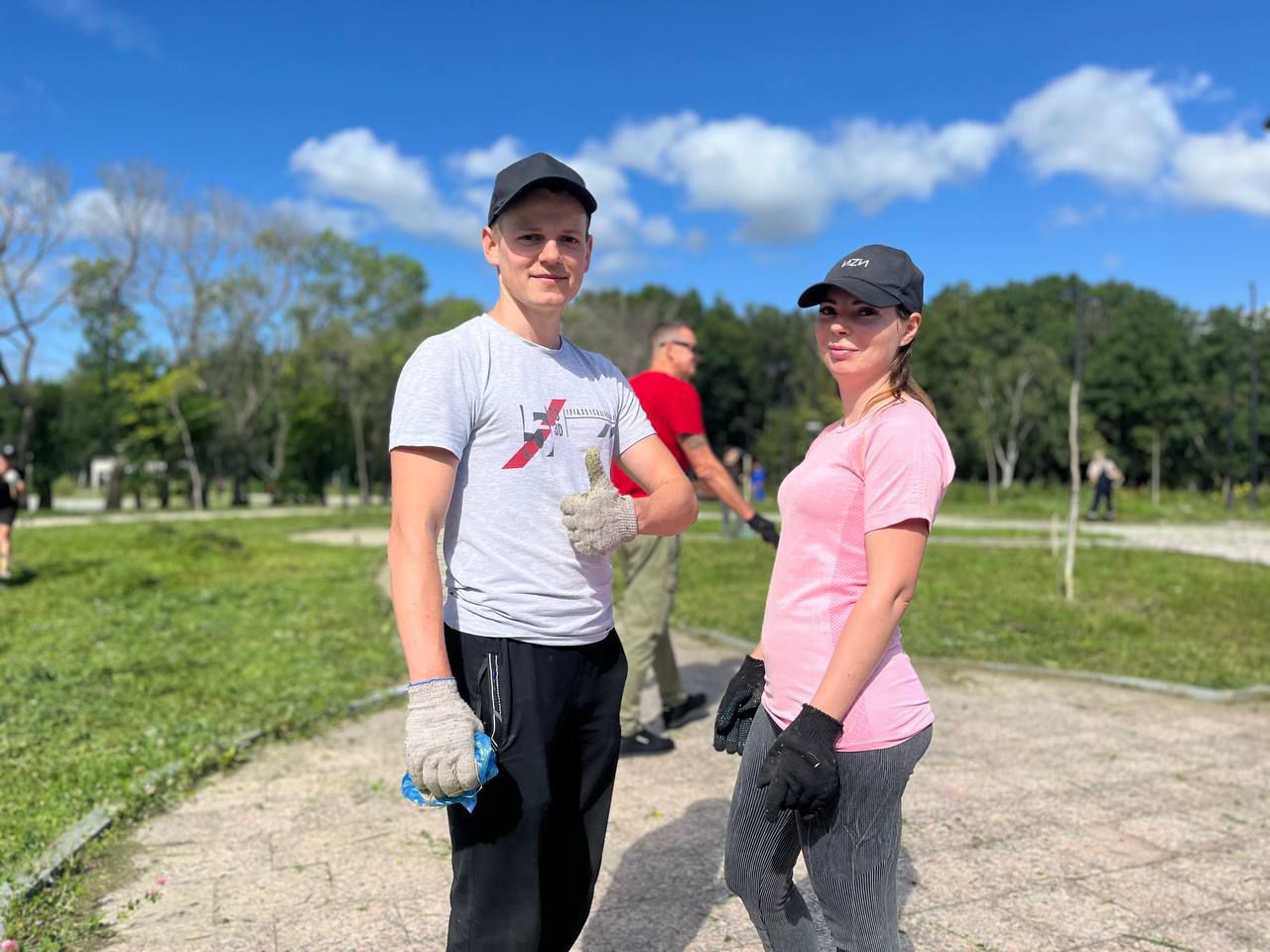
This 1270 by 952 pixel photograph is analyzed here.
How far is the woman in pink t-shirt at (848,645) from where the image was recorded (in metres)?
1.86

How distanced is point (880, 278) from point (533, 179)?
29.6 inches

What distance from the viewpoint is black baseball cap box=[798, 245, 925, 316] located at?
1977 millimetres

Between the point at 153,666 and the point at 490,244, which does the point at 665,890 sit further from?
the point at 153,666

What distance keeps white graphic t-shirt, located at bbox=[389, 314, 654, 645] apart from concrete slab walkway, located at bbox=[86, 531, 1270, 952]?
0.60 meters

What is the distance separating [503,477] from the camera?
6.35 feet

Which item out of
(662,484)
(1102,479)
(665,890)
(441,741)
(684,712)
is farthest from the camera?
(1102,479)

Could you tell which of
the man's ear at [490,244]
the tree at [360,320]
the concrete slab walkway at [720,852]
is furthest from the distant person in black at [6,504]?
the tree at [360,320]

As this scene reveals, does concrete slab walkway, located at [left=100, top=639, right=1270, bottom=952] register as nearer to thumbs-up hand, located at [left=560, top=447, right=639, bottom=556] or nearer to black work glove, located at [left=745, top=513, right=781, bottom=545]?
black work glove, located at [left=745, top=513, right=781, bottom=545]

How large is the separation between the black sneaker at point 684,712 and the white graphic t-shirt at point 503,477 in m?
3.42

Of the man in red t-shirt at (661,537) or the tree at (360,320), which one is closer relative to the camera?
the man in red t-shirt at (661,537)

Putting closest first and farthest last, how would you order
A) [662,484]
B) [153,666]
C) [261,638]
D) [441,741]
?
[441,741] → [662,484] → [153,666] → [261,638]

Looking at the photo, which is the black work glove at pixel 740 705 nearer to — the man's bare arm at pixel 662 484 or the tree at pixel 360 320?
the man's bare arm at pixel 662 484

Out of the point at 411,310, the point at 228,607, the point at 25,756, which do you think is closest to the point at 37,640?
the point at 228,607

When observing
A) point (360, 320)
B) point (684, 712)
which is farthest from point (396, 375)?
point (684, 712)
